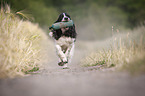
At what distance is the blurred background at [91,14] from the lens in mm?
17156

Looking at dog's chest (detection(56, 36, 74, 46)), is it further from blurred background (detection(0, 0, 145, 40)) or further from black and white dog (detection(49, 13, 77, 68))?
blurred background (detection(0, 0, 145, 40))

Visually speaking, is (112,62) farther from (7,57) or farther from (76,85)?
(7,57)

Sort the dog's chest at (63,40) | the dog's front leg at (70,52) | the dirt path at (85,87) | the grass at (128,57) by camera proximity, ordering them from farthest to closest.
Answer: the dog's front leg at (70,52)
the dog's chest at (63,40)
the grass at (128,57)
the dirt path at (85,87)

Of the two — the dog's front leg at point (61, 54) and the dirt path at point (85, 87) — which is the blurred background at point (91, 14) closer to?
the dog's front leg at point (61, 54)

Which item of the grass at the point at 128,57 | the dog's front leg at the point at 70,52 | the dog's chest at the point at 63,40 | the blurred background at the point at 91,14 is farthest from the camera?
the blurred background at the point at 91,14

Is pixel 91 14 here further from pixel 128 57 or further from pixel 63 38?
pixel 128 57

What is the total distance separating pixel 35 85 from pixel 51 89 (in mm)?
229

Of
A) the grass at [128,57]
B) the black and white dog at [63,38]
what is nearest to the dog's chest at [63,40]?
the black and white dog at [63,38]

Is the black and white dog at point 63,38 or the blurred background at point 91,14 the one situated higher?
the blurred background at point 91,14

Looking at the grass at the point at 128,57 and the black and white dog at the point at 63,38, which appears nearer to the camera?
the grass at the point at 128,57

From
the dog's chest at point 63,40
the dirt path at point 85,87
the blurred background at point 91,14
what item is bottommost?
the dirt path at point 85,87

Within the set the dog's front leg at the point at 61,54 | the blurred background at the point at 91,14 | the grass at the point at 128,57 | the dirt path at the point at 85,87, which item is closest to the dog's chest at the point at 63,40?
the dog's front leg at the point at 61,54

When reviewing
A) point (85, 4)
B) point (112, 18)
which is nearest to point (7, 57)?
point (112, 18)

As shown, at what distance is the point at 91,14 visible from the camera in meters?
25.5
